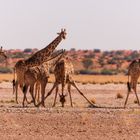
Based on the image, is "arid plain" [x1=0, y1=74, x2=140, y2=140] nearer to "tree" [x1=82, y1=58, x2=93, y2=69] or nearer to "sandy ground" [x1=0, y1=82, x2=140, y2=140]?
"sandy ground" [x1=0, y1=82, x2=140, y2=140]

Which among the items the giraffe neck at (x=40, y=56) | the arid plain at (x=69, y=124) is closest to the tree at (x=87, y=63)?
the giraffe neck at (x=40, y=56)

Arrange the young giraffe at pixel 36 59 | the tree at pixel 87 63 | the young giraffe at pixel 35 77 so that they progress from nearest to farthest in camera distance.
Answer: the young giraffe at pixel 35 77 → the young giraffe at pixel 36 59 → the tree at pixel 87 63

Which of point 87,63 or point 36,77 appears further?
point 87,63

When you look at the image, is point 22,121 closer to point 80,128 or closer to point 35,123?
point 35,123

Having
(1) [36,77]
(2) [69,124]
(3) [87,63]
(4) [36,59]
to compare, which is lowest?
(2) [69,124]

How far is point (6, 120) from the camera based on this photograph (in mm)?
21797

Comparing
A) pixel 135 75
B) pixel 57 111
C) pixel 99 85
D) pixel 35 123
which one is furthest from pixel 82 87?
pixel 35 123

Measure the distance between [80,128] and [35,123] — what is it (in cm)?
166

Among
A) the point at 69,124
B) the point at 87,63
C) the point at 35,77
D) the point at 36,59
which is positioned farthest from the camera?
the point at 87,63

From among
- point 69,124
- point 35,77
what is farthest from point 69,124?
point 35,77

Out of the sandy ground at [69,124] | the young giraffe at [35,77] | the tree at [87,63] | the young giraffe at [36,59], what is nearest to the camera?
the sandy ground at [69,124]

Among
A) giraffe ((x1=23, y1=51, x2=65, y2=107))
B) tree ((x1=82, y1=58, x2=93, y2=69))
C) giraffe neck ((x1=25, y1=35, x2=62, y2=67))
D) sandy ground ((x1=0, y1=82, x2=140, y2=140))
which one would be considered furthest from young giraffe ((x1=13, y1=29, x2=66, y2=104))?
tree ((x1=82, y1=58, x2=93, y2=69))

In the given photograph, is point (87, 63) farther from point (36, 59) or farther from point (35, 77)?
point (35, 77)

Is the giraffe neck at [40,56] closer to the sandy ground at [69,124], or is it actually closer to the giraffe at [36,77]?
the giraffe at [36,77]
